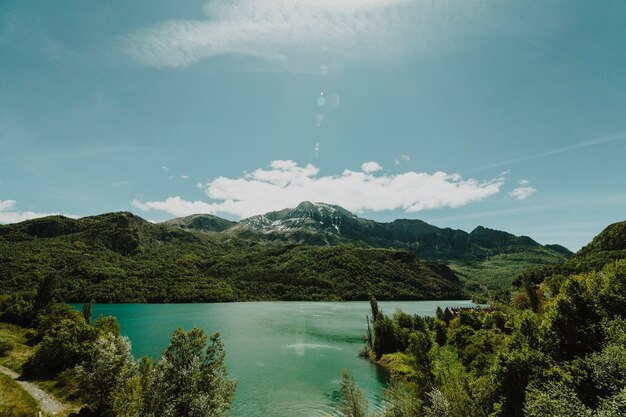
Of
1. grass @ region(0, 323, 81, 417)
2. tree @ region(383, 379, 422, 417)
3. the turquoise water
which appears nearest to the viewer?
tree @ region(383, 379, 422, 417)

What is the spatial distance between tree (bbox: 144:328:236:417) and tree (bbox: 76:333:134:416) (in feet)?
64.3

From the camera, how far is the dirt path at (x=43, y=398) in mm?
41188

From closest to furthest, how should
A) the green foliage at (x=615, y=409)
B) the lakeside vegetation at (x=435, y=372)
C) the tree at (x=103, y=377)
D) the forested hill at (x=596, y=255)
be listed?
the green foliage at (x=615, y=409) < the lakeside vegetation at (x=435, y=372) < the tree at (x=103, y=377) < the forested hill at (x=596, y=255)

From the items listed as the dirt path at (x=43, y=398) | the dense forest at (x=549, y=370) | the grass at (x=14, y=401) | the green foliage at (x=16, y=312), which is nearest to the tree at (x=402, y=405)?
the dense forest at (x=549, y=370)

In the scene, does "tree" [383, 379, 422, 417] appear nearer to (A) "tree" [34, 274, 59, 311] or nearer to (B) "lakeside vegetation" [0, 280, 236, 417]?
(B) "lakeside vegetation" [0, 280, 236, 417]

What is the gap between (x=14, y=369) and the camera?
53.3 metres

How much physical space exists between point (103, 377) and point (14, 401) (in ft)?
39.6

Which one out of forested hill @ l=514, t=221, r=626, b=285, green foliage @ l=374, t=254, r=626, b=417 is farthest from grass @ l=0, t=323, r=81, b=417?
forested hill @ l=514, t=221, r=626, b=285

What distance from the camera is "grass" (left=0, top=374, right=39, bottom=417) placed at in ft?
120

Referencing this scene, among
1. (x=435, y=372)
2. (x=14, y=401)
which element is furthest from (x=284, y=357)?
(x=14, y=401)

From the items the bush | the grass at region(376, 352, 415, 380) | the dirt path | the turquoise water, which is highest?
the bush

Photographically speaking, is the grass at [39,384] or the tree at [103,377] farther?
the grass at [39,384]

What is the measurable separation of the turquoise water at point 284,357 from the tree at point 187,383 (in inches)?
1117

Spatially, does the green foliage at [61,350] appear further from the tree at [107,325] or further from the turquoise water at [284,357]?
the turquoise water at [284,357]
